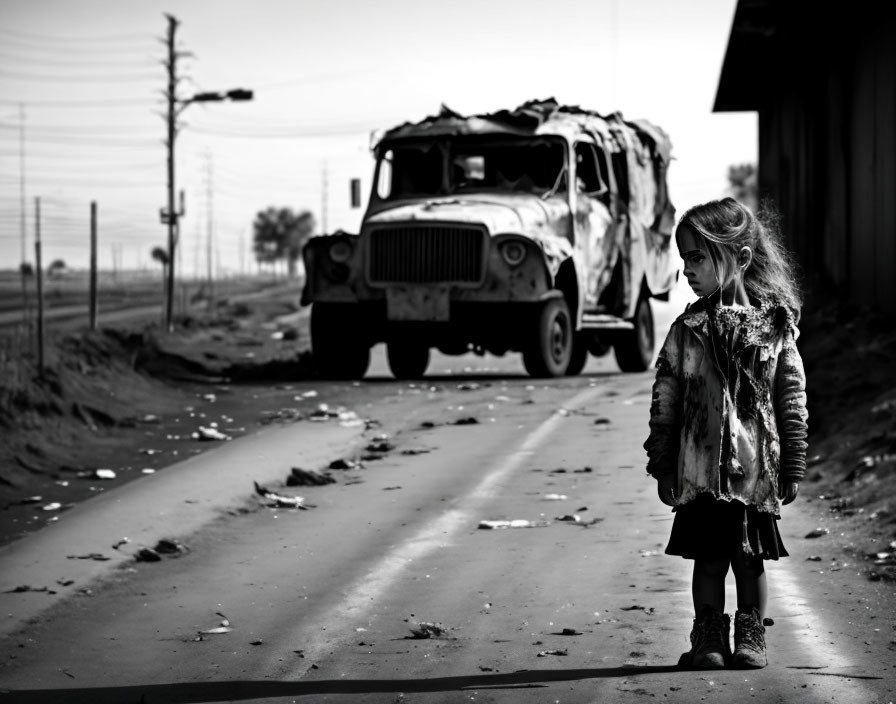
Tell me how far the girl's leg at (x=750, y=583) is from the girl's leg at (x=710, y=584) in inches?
2.0

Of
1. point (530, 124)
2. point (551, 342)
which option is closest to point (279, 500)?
point (551, 342)

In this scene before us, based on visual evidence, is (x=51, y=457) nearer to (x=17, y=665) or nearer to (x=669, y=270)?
(x=17, y=665)

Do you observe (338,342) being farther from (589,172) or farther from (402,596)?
(402,596)

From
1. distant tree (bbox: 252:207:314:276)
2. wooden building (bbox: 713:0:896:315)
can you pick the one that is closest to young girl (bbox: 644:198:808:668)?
wooden building (bbox: 713:0:896:315)

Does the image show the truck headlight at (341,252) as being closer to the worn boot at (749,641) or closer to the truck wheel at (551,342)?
the truck wheel at (551,342)

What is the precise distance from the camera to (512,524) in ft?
29.3

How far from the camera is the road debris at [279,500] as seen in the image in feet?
32.5

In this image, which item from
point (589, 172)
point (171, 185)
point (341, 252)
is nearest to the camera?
point (341, 252)

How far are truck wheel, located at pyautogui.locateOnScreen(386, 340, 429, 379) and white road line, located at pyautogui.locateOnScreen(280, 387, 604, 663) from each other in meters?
6.51

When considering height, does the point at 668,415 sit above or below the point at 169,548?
above

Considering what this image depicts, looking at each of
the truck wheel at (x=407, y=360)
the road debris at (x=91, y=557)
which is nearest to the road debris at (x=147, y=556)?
the road debris at (x=91, y=557)

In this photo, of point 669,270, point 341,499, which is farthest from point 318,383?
point 341,499

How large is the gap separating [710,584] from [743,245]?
1.14 m

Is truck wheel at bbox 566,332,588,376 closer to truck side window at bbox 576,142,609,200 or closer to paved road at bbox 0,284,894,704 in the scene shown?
truck side window at bbox 576,142,609,200
